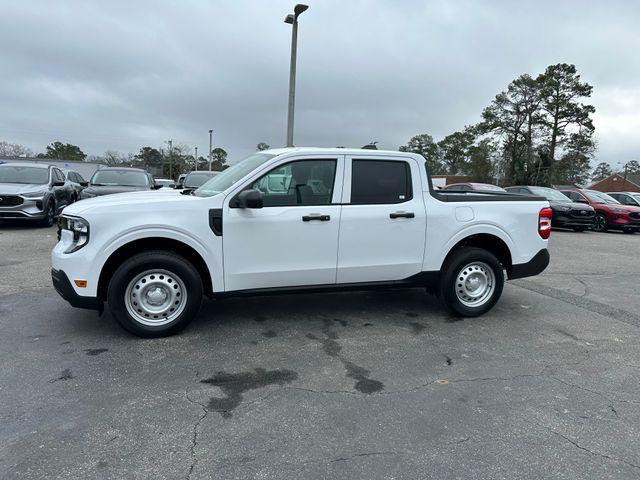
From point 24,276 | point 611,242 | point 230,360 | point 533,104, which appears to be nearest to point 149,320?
point 230,360

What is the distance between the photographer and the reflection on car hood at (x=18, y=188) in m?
11.1

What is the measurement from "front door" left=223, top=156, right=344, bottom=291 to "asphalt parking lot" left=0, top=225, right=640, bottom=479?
0.61 meters

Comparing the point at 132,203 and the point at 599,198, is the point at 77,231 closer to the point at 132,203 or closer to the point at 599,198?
the point at 132,203

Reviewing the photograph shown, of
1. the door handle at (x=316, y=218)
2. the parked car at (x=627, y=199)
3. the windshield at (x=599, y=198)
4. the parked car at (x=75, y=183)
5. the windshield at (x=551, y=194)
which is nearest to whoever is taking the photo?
the door handle at (x=316, y=218)

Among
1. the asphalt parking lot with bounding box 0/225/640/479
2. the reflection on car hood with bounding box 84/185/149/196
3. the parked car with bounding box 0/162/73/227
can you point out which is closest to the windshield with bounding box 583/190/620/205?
the asphalt parking lot with bounding box 0/225/640/479

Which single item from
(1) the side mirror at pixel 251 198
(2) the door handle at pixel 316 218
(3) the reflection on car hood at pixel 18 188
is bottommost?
(3) the reflection on car hood at pixel 18 188

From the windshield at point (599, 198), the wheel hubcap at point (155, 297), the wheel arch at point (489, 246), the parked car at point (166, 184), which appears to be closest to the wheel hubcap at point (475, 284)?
the wheel arch at point (489, 246)

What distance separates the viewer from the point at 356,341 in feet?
14.9

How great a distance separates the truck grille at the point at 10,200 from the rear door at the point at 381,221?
9894 mm

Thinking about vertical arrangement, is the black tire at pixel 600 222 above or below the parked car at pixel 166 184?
below

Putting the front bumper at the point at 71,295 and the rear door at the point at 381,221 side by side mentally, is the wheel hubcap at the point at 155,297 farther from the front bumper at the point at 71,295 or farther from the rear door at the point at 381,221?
the rear door at the point at 381,221

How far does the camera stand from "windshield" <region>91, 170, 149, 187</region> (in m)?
12.1

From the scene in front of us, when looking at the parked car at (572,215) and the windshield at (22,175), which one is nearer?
the windshield at (22,175)

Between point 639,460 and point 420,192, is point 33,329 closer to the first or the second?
point 420,192
